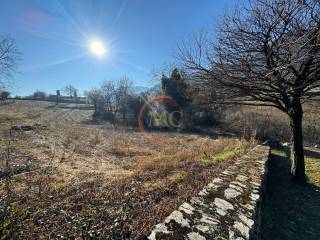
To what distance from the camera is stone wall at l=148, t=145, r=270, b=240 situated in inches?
74.3

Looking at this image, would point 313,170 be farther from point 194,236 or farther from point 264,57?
point 194,236

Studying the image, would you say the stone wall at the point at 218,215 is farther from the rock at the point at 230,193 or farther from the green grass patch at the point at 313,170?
the green grass patch at the point at 313,170

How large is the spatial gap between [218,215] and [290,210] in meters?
2.74

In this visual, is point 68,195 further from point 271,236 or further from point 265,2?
point 265,2

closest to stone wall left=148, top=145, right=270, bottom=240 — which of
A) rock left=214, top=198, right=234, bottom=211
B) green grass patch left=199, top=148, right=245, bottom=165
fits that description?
rock left=214, top=198, right=234, bottom=211

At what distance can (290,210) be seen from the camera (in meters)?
3.98

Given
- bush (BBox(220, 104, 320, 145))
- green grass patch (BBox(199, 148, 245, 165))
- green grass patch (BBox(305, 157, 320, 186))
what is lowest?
green grass patch (BBox(305, 157, 320, 186))

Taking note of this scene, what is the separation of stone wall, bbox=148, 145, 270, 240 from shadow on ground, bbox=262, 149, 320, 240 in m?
0.81

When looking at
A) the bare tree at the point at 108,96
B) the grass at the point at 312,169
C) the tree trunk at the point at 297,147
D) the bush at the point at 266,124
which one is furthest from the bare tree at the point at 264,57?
the bare tree at the point at 108,96

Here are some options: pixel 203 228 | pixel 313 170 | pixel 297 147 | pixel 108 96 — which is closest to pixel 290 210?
pixel 297 147

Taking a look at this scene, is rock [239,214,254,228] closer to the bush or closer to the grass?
the grass

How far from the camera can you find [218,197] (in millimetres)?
2656

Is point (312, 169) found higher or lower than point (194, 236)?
lower

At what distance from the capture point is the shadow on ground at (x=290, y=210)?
3245 millimetres
